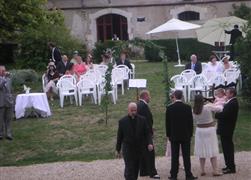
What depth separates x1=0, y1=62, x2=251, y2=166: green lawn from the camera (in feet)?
44.7

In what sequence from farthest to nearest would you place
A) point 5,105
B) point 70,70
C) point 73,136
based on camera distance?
point 70,70
point 73,136
point 5,105

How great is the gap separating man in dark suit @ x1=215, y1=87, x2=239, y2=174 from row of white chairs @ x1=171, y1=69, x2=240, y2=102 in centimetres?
646

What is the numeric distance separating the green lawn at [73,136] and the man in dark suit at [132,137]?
2810mm

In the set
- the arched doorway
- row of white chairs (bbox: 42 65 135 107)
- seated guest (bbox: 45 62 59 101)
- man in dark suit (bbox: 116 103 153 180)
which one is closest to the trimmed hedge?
the arched doorway

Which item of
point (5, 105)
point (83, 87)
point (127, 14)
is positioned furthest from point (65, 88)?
point (127, 14)

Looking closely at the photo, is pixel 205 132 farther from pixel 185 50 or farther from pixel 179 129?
pixel 185 50

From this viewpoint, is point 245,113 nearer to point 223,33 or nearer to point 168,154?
point 168,154

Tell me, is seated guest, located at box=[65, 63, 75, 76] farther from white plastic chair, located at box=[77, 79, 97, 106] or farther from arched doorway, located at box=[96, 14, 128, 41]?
arched doorway, located at box=[96, 14, 128, 41]

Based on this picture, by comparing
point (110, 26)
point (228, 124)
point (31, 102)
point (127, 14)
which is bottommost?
point (228, 124)

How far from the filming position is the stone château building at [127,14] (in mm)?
37500

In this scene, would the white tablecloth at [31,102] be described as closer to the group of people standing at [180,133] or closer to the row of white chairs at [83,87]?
the row of white chairs at [83,87]

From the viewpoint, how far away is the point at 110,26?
40.0 meters

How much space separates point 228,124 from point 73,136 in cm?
461

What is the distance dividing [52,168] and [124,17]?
A: 90.6 feet
